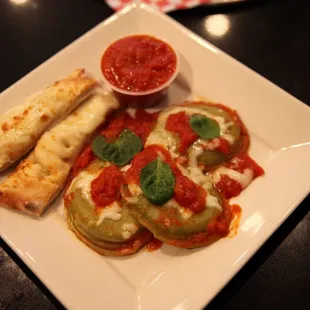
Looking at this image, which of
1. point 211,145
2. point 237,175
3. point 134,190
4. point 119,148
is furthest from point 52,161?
point 237,175

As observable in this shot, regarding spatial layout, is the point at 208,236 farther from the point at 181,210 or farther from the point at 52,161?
the point at 52,161

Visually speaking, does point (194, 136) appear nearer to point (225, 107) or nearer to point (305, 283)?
point (225, 107)

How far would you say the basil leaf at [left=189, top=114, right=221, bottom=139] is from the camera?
3562mm

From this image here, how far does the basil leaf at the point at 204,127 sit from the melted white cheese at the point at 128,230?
3.29 ft

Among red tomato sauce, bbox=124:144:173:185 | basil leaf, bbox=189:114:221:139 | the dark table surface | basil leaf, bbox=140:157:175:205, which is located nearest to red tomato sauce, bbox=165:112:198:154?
basil leaf, bbox=189:114:221:139

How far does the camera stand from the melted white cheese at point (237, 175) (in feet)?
11.5

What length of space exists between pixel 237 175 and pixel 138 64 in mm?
1452

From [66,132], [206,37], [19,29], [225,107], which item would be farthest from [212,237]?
[19,29]

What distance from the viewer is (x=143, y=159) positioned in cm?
333

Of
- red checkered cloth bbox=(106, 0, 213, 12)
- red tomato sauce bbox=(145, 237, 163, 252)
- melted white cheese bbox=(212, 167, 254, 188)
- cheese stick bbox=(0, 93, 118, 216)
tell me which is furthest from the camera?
red checkered cloth bbox=(106, 0, 213, 12)

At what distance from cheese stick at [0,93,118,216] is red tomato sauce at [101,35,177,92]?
23 cm

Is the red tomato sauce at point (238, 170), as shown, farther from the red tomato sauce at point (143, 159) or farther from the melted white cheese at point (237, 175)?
the red tomato sauce at point (143, 159)

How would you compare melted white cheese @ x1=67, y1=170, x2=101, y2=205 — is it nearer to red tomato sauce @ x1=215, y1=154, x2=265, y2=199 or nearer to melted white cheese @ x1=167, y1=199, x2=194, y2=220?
melted white cheese @ x1=167, y1=199, x2=194, y2=220

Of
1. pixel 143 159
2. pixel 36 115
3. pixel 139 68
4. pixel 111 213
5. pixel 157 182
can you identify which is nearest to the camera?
pixel 157 182
